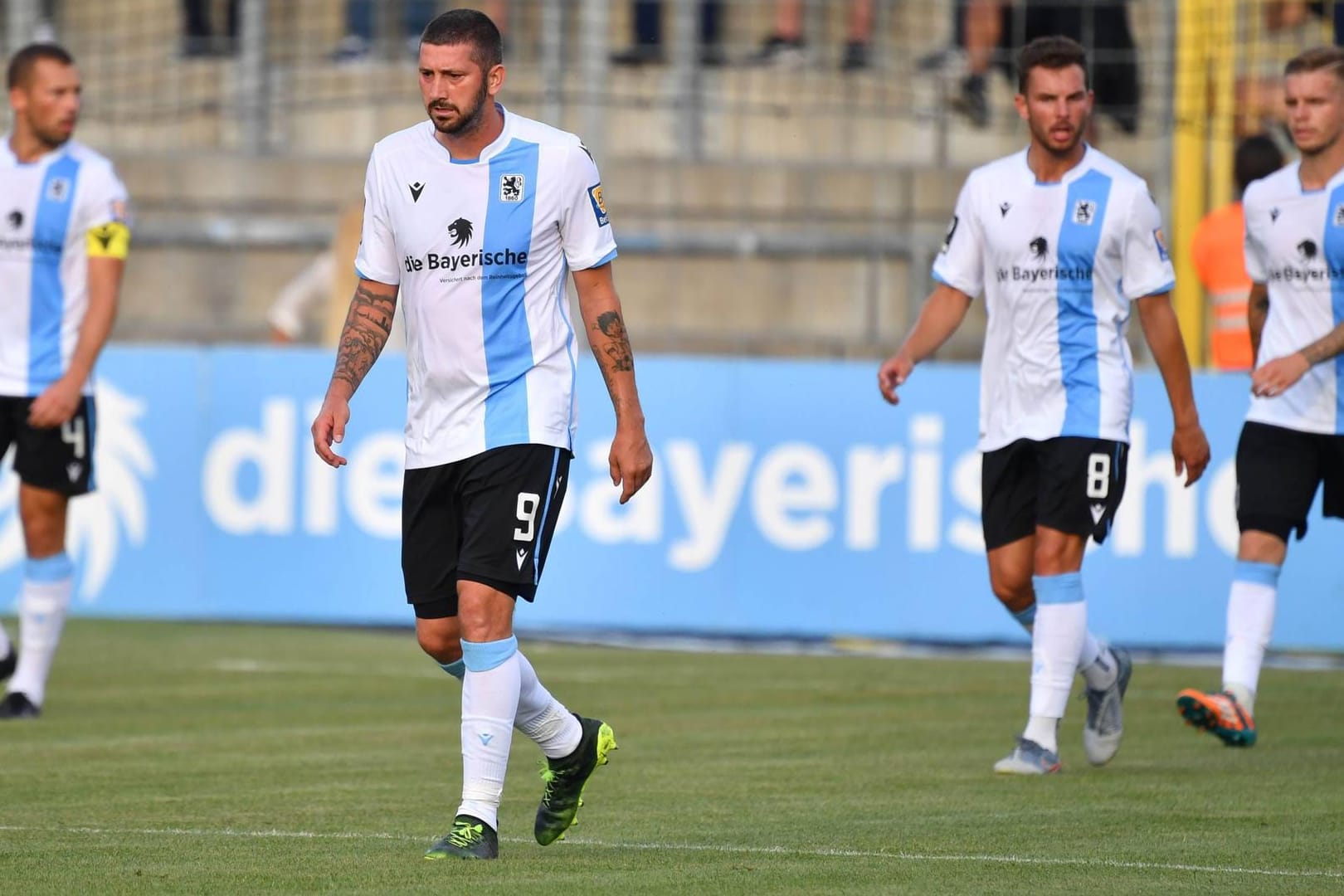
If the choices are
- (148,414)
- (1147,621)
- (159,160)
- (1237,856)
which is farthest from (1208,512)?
(159,160)

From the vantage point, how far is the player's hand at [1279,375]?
796cm

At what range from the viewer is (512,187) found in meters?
5.92

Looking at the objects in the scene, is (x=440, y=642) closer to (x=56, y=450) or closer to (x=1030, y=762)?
(x=1030, y=762)

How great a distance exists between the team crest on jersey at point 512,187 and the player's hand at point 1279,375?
3034 mm

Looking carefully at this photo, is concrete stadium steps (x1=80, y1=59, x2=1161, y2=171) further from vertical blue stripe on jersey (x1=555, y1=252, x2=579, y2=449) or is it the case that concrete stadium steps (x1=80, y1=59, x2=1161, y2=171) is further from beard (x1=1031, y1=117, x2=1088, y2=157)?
vertical blue stripe on jersey (x1=555, y1=252, x2=579, y2=449)

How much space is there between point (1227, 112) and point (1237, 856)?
29.4ft

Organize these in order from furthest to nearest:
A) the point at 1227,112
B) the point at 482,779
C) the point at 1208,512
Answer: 1. the point at 1227,112
2. the point at 1208,512
3. the point at 482,779

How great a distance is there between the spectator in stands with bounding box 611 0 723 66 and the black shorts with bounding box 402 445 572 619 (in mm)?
10042

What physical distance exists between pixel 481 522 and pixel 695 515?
6.67 m

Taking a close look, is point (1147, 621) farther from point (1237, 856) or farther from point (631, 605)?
point (1237, 856)

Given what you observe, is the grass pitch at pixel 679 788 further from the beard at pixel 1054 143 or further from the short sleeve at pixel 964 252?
the beard at pixel 1054 143

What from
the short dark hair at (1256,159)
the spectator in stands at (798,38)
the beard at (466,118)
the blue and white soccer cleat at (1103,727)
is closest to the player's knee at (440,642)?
the beard at (466,118)

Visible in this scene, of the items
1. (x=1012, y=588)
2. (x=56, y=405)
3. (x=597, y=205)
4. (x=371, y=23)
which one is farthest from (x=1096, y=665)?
(x=371, y=23)

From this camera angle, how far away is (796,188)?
614 inches
